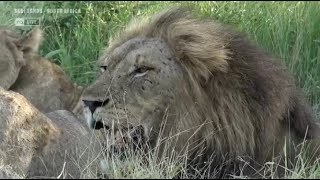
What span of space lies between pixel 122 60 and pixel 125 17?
359 cm

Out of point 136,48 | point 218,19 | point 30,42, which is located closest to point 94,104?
point 136,48

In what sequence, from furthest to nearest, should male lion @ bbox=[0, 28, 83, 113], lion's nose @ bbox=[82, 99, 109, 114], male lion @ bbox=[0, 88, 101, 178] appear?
1. male lion @ bbox=[0, 28, 83, 113]
2. male lion @ bbox=[0, 88, 101, 178]
3. lion's nose @ bbox=[82, 99, 109, 114]

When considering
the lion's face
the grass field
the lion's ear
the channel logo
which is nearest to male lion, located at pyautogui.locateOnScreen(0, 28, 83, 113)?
the lion's ear

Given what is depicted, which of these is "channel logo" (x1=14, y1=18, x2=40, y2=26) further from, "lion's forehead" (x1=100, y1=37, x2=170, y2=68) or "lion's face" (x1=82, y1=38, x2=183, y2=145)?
"lion's face" (x1=82, y1=38, x2=183, y2=145)

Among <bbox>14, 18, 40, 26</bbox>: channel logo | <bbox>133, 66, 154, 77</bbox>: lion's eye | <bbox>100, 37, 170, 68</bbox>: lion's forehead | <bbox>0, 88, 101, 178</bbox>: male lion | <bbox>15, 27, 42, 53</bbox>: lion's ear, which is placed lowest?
<bbox>0, 88, 101, 178</bbox>: male lion

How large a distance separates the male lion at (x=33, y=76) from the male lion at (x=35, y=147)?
5.08 feet

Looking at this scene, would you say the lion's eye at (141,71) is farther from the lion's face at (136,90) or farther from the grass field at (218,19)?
the grass field at (218,19)

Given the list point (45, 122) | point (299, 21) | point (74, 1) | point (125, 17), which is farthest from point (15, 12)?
point (45, 122)

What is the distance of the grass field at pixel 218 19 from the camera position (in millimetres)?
6906

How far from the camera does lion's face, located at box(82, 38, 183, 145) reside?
4258mm

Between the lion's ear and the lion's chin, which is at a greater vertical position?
the lion's ear

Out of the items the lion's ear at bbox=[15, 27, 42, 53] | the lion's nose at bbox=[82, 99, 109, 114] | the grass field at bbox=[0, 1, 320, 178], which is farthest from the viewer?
the grass field at bbox=[0, 1, 320, 178]

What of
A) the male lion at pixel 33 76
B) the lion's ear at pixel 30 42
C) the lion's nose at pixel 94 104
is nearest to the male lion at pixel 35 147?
the lion's nose at pixel 94 104

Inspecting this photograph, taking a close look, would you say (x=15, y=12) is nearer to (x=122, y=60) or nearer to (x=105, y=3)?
(x=105, y=3)
